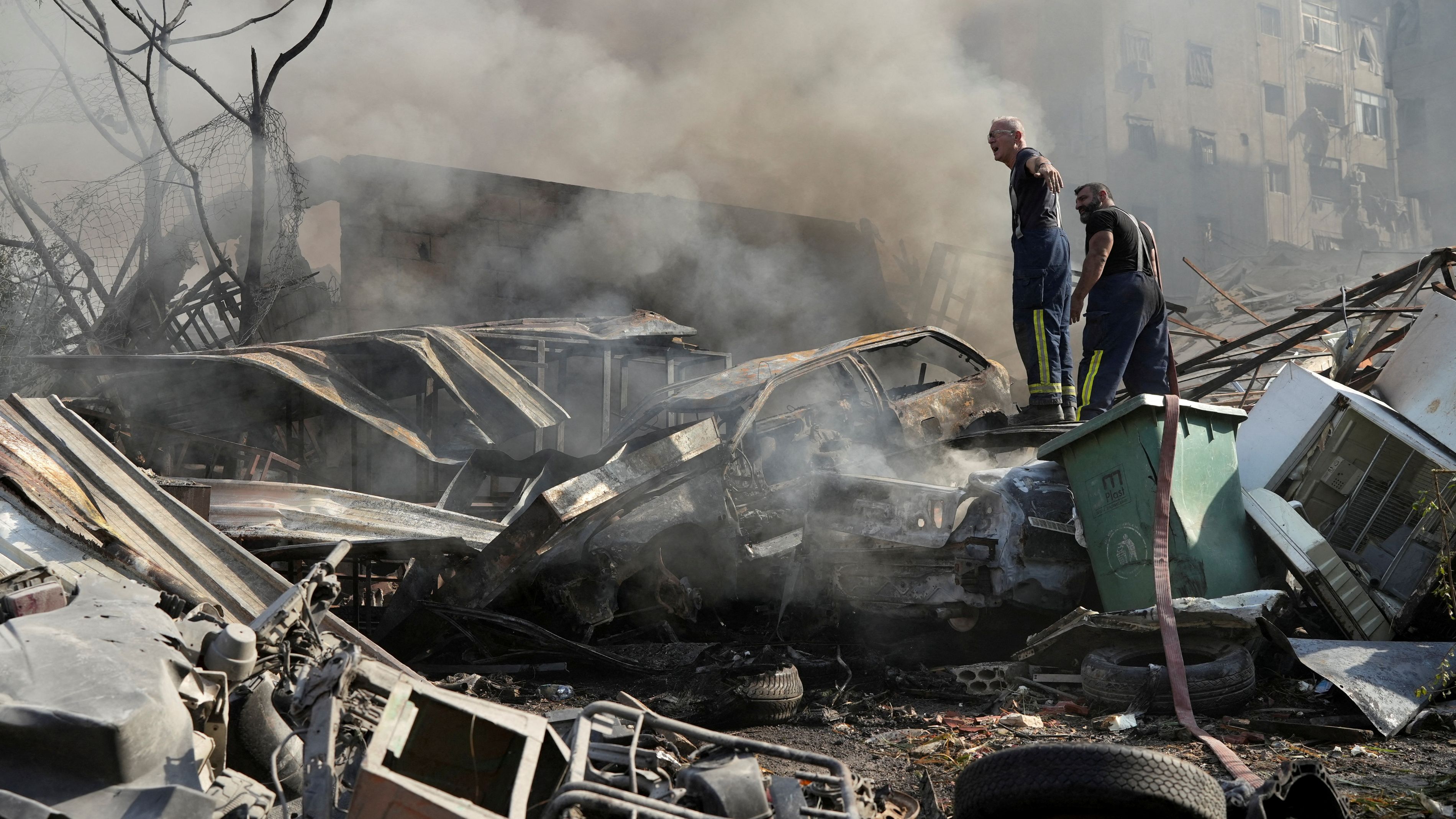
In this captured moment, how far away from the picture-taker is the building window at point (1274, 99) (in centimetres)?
2875

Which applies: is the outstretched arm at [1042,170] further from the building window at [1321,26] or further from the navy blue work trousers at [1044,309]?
the building window at [1321,26]

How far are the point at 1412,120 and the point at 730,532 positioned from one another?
36.2 metres

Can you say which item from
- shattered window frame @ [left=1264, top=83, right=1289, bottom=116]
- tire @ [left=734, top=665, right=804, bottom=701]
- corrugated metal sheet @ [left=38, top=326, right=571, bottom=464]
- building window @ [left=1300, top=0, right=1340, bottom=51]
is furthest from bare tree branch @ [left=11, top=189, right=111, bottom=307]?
building window @ [left=1300, top=0, right=1340, bottom=51]

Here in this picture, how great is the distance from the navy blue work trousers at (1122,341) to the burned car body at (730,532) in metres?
0.90

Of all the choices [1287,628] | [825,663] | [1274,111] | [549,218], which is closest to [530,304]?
[549,218]

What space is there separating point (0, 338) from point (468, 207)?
15.8ft

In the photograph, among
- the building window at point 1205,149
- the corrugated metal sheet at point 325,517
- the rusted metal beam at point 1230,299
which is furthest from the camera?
the building window at point 1205,149

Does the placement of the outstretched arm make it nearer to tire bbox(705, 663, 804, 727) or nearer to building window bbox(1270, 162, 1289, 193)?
tire bbox(705, 663, 804, 727)

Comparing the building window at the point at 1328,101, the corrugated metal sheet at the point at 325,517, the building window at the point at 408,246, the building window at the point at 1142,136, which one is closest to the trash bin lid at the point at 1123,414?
the corrugated metal sheet at the point at 325,517

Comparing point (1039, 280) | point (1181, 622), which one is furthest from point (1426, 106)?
point (1181, 622)

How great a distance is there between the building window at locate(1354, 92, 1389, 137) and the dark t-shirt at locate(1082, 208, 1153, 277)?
31692 mm

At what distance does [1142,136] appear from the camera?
26.2 meters

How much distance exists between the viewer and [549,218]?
12.3m

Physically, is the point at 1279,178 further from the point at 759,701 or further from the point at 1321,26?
the point at 759,701
